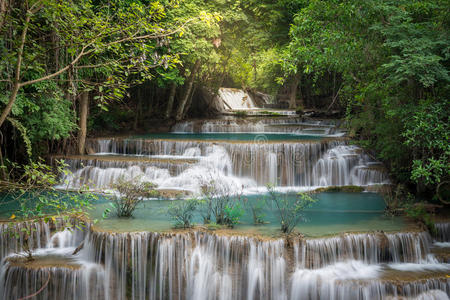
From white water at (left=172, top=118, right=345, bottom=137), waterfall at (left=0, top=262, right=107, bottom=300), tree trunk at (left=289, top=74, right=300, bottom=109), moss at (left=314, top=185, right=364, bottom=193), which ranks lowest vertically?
waterfall at (left=0, top=262, right=107, bottom=300)

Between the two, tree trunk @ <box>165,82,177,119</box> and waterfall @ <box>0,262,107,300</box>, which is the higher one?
tree trunk @ <box>165,82,177,119</box>

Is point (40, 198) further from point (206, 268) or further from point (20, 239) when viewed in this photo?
point (20, 239)

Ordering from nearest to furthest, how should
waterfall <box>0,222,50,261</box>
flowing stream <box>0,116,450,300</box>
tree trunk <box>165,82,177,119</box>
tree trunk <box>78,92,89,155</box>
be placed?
flowing stream <box>0,116,450,300</box>, waterfall <box>0,222,50,261</box>, tree trunk <box>78,92,89,155</box>, tree trunk <box>165,82,177,119</box>

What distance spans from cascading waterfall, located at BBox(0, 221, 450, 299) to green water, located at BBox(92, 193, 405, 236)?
1.84 feet

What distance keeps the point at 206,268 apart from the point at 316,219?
3.43 meters

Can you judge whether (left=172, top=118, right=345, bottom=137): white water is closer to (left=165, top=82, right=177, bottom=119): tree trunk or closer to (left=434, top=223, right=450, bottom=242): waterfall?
(left=165, top=82, right=177, bottom=119): tree trunk

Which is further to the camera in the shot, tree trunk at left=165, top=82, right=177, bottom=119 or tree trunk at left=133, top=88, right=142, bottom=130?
tree trunk at left=165, top=82, right=177, bottom=119

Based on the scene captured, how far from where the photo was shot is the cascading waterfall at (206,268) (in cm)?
737

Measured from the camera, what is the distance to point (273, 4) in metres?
19.5

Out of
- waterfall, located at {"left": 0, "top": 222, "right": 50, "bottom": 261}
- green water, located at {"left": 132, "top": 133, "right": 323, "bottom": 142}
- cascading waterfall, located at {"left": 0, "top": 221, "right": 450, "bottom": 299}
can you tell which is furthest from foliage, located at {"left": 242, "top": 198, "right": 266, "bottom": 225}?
green water, located at {"left": 132, "top": 133, "right": 323, "bottom": 142}

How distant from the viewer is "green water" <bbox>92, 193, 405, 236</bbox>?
8.56m

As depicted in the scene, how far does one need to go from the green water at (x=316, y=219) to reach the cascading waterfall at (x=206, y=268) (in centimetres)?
56

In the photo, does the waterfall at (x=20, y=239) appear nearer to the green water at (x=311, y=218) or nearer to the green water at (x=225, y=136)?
the green water at (x=311, y=218)

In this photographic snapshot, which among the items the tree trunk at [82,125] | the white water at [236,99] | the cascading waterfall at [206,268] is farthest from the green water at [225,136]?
the white water at [236,99]
